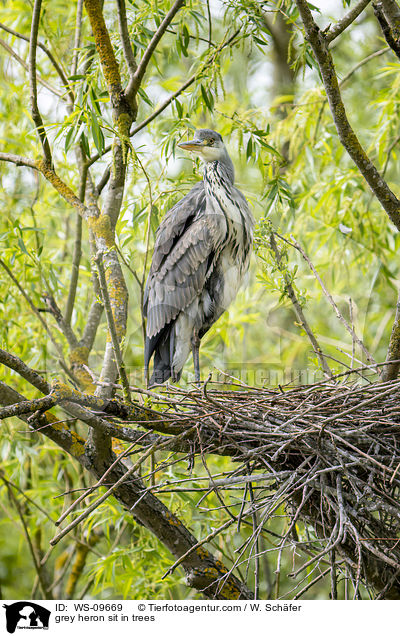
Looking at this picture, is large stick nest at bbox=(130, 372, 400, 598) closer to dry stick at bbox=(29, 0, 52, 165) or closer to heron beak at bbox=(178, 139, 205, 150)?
dry stick at bbox=(29, 0, 52, 165)

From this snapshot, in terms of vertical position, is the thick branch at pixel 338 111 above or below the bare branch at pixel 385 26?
below

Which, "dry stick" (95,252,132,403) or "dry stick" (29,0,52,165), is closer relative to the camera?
"dry stick" (95,252,132,403)

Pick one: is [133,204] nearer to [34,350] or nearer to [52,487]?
[34,350]

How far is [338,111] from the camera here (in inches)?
72.9

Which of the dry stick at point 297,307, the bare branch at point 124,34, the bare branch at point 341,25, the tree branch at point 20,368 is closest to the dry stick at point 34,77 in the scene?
the bare branch at point 124,34

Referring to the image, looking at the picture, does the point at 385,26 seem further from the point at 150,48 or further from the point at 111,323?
the point at 111,323

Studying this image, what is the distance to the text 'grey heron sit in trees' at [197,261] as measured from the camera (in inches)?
105

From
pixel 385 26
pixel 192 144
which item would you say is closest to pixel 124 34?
pixel 192 144

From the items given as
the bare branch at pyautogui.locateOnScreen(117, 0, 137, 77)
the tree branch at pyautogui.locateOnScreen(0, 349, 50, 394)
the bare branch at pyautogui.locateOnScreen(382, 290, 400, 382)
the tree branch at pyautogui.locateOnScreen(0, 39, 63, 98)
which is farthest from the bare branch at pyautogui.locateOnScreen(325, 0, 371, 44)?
the tree branch at pyautogui.locateOnScreen(0, 39, 63, 98)

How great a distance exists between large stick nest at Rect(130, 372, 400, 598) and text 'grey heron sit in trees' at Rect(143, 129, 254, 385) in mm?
872
